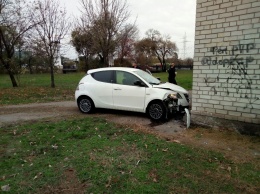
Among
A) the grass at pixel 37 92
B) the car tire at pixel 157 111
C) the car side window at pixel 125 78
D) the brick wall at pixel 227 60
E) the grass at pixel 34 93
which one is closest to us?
the brick wall at pixel 227 60

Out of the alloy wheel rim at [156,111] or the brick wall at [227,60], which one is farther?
the alloy wheel rim at [156,111]

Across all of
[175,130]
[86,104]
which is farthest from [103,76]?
[175,130]

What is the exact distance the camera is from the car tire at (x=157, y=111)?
6.86m

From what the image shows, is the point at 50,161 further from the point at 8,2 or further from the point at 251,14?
the point at 8,2

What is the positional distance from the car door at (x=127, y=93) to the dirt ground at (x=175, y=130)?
38 cm

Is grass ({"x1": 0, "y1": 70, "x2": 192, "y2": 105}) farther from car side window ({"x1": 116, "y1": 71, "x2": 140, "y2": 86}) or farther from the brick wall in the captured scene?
the brick wall

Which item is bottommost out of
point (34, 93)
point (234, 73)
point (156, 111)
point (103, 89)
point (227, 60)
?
point (34, 93)

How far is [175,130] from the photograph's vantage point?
6039 millimetres

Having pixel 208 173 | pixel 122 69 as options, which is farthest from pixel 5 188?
pixel 122 69

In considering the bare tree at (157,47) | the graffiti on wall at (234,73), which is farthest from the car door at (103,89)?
the bare tree at (157,47)

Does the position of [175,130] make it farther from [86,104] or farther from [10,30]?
[10,30]

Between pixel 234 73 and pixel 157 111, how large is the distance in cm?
246

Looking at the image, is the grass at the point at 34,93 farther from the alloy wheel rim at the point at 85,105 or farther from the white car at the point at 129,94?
the white car at the point at 129,94

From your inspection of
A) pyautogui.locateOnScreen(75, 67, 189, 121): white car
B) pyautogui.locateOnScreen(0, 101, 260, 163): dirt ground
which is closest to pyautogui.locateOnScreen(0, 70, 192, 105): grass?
pyautogui.locateOnScreen(0, 101, 260, 163): dirt ground
